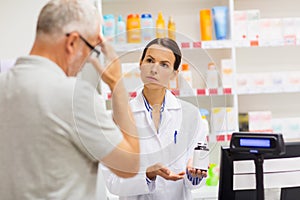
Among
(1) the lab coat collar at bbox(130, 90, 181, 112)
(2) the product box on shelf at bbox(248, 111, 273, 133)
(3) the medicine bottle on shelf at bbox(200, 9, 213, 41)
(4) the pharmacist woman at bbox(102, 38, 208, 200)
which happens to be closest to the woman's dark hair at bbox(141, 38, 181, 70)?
(4) the pharmacist woman at bbox(102, 38, 208, 200)

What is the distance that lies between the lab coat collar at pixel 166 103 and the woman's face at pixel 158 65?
0.36 feet

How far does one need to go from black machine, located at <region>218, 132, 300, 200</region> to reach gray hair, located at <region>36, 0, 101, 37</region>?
0.55 metres

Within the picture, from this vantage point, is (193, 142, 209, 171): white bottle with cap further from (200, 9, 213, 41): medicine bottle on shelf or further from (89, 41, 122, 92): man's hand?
(200, 9, 213, 41): medicine bottle on shelf

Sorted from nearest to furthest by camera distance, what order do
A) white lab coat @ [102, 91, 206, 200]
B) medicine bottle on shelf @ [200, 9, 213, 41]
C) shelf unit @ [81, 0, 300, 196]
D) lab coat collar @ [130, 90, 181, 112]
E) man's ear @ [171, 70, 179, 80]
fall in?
white lab coat @ [102, 91, 206, 200] → man's ear @ [171, 70, 179, 80] → lab coat collar @ [130, 90, 181, 112] → medicine bottle on shelf @ [200, 9, 213, 41] → shelf unit @ [81, 0, 300, 196]

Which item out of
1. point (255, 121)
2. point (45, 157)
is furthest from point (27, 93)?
point (255, 121)

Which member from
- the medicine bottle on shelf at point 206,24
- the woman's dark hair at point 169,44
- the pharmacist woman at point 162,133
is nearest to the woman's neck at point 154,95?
the pharmacist woman at point 162,133

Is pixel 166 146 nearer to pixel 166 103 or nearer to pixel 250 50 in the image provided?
pixel 166 103

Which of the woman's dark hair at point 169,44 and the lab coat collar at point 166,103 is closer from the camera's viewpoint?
the woman's dark hair at point 169,44

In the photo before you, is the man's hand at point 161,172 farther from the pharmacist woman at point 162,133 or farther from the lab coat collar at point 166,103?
the lab coat collar at point 166,103

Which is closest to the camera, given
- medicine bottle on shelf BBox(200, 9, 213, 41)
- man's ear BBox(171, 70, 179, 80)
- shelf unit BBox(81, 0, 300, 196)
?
man's ear BBox(171, 70, 179, 80)

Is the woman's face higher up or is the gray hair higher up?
the gray hair

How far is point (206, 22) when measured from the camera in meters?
3.63

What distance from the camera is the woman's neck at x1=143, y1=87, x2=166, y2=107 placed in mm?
1758

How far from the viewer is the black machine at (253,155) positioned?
1307mm
